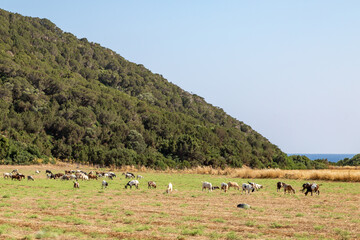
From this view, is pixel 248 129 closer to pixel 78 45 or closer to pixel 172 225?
pixel 78 45

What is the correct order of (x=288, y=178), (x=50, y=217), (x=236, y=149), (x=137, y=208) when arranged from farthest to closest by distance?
1. (x=236, y=149)
2. (x=288, y=178)
3. (x=137, y=208)
4. (x=50, y=217)

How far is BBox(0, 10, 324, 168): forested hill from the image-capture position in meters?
73.0

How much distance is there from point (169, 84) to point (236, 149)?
183 ft

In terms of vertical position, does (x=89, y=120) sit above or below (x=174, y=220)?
above

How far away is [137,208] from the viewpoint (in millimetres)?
19203

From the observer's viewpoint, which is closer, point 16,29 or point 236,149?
point 236,149

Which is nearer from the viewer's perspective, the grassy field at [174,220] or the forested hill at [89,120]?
the grassy field at [174,220]

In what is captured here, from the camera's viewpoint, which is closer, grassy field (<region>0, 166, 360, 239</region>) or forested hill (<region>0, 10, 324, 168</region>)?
grassy field (<region>0, 166, 360, 239</region>)

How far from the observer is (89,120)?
8481 cm

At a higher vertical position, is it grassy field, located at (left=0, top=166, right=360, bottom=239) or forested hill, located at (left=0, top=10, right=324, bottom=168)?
forested hill, located at (left=0, top=10, right=324, bottom=168)

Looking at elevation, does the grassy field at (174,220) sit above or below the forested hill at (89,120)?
below

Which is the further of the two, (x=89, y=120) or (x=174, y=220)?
(x=89, y=120)

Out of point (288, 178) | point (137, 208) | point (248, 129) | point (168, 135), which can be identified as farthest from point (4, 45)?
point (137, 208)

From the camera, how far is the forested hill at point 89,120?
73.0 m
